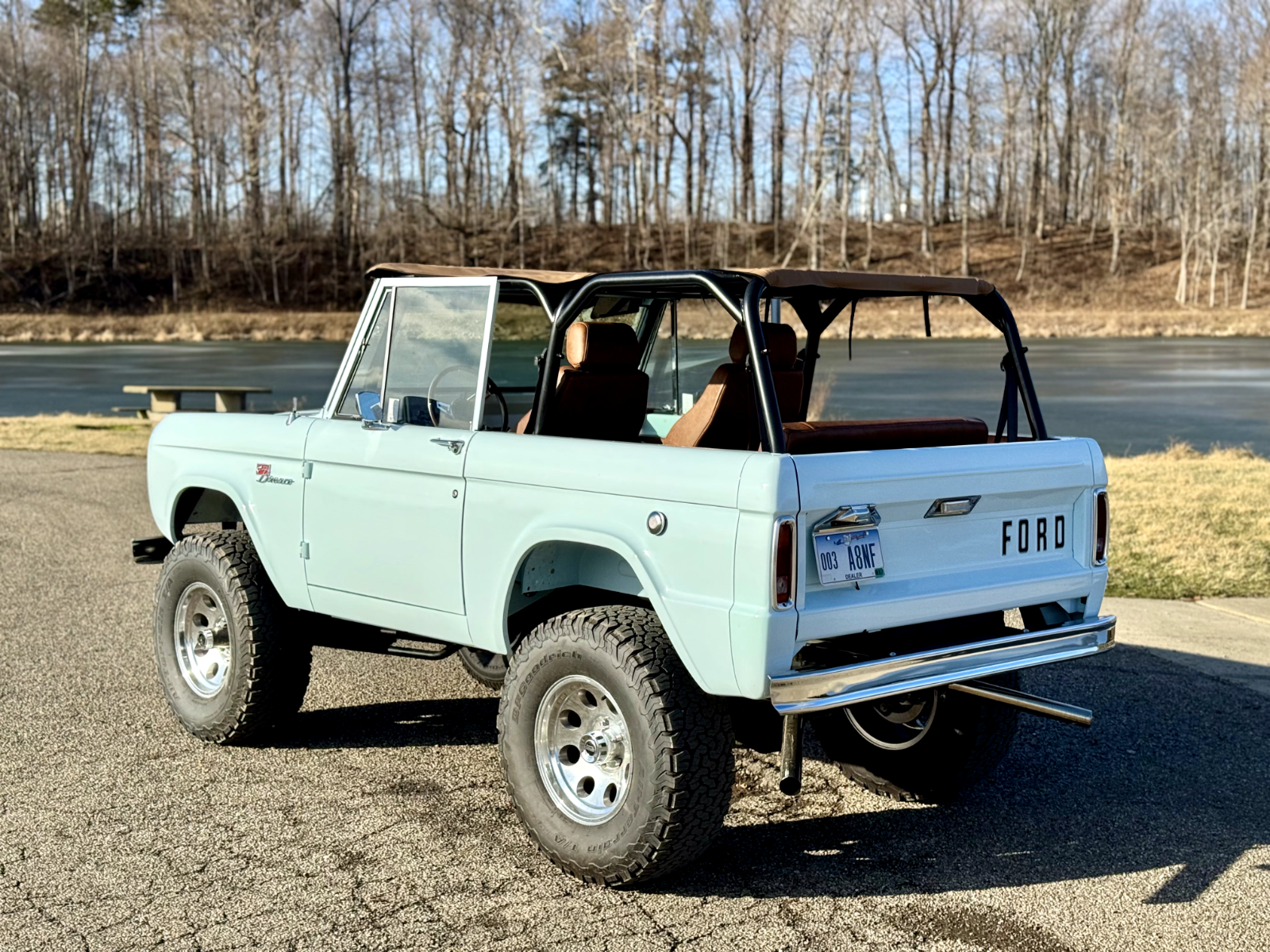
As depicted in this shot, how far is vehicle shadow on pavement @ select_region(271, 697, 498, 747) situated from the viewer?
586 centimetres

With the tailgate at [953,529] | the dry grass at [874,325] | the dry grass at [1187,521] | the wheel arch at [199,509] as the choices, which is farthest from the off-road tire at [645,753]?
→ the dry grass at [874,325]

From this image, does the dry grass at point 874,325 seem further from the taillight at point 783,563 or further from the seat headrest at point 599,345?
the taillight at point 783,563

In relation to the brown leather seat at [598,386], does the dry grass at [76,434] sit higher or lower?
lower

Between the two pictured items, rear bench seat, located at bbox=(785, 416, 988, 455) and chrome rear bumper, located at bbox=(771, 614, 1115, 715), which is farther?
rear bench seat, located at bbox=(785, 416, 988, 455)

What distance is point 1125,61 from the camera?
75.0m

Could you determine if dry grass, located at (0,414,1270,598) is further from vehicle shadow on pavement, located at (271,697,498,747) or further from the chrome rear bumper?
vehicle shadow on pavement, located at (271,697,498,747)

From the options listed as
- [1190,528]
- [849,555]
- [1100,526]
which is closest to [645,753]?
[849,555]

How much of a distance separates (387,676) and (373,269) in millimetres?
2398

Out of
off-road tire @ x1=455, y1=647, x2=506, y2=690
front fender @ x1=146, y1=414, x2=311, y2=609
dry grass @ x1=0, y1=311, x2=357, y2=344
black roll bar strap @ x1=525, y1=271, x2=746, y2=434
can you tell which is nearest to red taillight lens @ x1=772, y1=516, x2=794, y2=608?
black roll bar strap @ x1=525, y1=271, x2=746, y2=434

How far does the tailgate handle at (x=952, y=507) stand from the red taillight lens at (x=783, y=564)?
2.22 feet

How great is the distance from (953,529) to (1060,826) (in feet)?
4.23

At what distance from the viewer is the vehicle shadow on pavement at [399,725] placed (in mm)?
5863

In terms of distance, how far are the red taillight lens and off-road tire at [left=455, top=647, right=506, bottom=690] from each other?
2781mm

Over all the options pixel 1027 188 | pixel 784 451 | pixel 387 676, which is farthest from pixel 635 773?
pixel 1027 188
